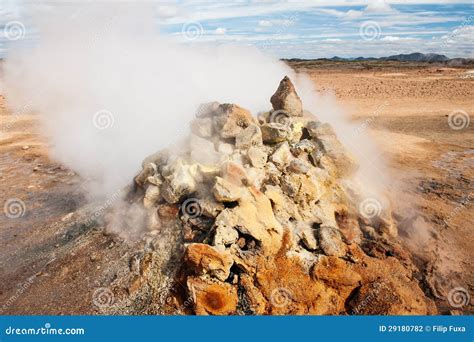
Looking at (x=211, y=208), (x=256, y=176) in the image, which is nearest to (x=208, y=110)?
(x=256, y=176)

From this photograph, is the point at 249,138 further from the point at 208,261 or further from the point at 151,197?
the point at 208,261

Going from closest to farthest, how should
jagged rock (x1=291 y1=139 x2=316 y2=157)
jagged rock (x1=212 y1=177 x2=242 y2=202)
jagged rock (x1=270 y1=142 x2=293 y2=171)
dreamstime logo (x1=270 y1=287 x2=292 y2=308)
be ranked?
dreamstime logo (x1=270 y1=287 x2=292 y2=308)
jagged rock (x1=212 y1=177 x2=242 y2=202)
jagged rock (x1=270 y1=142 x2=293 y2=171)
jagged rock (x1=291 y1=139 x2=316 y2=157)

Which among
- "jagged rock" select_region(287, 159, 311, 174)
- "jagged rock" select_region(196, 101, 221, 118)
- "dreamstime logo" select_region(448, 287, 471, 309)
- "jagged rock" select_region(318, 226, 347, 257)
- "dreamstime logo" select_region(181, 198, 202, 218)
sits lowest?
"dreamstime logo" select_region(448, 287, 471, 309)

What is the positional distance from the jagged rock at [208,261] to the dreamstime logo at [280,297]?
1.76 ft

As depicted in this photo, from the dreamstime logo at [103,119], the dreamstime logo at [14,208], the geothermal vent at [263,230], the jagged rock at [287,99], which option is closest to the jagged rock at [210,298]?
the geothermal vent at [263,230]

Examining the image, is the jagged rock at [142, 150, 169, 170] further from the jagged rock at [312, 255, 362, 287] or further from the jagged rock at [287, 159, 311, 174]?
the jagged rock at [312, 255, 362, 287]

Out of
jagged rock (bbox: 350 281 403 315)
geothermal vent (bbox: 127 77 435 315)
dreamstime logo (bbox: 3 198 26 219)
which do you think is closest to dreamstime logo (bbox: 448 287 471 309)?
geothermal vent (bbox: 127 77 435 315)

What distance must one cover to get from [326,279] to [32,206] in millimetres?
5375

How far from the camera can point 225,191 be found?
476cm

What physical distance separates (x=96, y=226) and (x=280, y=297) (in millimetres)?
2808

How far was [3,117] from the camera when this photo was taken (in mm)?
16938

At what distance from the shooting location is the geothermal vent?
435 centimetres

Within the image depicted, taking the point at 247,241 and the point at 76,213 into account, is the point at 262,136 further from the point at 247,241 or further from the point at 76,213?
the point at 76,213

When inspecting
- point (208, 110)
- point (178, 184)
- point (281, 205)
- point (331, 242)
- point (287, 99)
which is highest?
point (287, 99)
